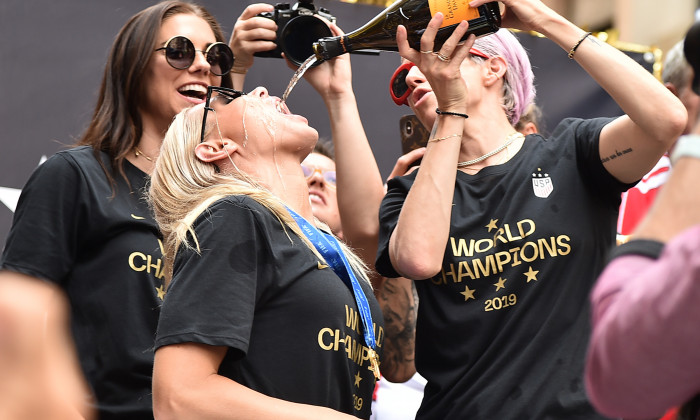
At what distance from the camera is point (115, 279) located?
196cm

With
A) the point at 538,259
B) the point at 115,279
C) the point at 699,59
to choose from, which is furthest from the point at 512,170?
the point at 699,59

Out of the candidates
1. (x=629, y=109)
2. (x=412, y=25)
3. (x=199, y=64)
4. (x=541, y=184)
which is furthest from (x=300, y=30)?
(x=629, y=109)

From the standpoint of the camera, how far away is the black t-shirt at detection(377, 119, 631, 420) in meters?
1.74

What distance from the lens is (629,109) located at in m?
1.80

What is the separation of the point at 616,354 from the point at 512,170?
3.97ft

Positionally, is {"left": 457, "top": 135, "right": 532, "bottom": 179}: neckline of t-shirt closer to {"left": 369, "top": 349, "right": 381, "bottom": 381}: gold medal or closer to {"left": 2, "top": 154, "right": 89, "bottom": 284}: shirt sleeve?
{"left": 369, "top": 349, "right": 381, "bottom": 381}: gold medal

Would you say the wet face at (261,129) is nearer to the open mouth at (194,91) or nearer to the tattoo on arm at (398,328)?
the open mouth at (194,91)

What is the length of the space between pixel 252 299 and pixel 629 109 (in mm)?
835

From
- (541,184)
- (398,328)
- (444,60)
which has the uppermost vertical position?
(444,60)

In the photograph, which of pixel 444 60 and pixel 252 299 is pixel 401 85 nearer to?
pixel 444 60

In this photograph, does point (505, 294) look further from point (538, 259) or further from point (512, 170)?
point (512, 170)

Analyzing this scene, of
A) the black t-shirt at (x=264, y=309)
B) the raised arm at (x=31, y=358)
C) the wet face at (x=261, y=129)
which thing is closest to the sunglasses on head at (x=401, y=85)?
the wet face at (x=261, y=129)

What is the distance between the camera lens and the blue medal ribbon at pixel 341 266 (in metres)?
1.74

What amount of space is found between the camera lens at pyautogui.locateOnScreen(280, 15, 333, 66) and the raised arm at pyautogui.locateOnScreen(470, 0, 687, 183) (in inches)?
27.3
